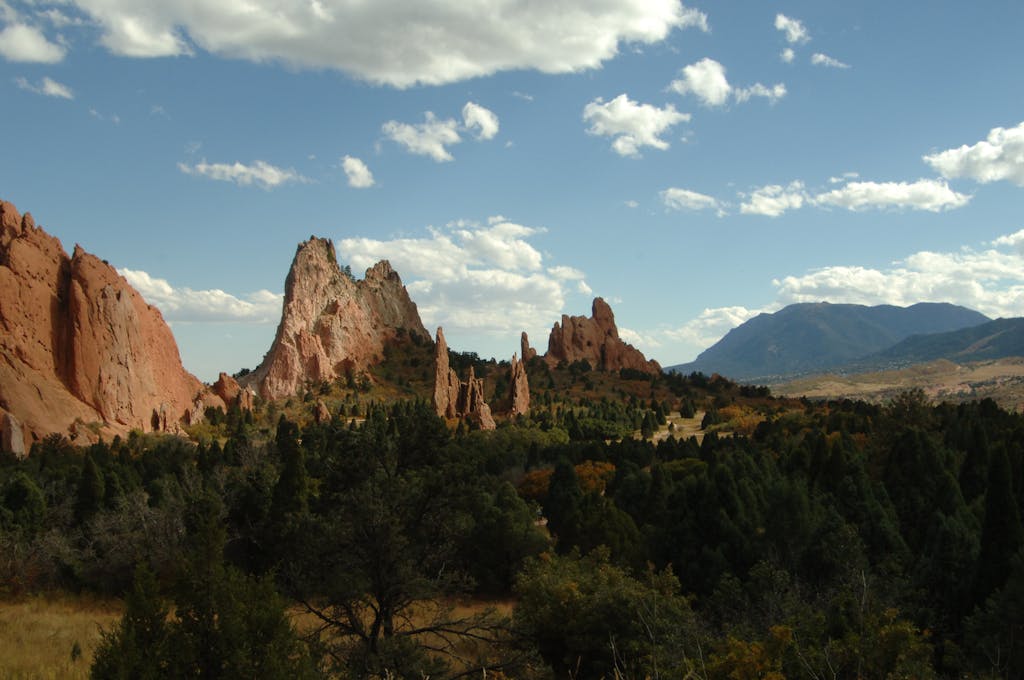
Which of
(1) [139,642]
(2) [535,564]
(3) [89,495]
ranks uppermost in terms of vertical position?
(1) [139,642]

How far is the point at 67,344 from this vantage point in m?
79.8

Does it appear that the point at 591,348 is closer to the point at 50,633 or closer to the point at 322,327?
the point at 322,327

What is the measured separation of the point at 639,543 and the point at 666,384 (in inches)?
3783

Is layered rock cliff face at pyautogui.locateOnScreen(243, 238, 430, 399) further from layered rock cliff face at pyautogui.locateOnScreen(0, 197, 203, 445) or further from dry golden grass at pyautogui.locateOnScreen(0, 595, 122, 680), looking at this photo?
dry golden grass at pyautogui.locateOnScreen(0, 595, 122, 680)

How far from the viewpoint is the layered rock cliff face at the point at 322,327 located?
11047 cm

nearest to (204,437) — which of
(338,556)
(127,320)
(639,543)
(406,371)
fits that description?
(127,320)

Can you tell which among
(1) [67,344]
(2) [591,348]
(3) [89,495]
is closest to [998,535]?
(3) [89,495]

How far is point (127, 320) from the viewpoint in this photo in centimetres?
8494

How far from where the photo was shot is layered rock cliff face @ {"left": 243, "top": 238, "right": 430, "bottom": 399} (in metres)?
110

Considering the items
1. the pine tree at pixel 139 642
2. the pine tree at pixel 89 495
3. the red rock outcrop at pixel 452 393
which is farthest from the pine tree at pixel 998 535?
the red rock outcrop at pixel 452 393

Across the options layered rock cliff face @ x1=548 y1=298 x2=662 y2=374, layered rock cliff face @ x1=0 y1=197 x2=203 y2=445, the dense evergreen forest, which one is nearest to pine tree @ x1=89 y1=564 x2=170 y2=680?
the dense evergreen forest

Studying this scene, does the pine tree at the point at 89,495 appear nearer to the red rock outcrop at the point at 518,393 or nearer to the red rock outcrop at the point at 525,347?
the red rock outcrop at the point at 518,393

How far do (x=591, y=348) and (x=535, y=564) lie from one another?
388ft

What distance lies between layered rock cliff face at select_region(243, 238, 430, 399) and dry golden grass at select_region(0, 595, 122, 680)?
266ft
